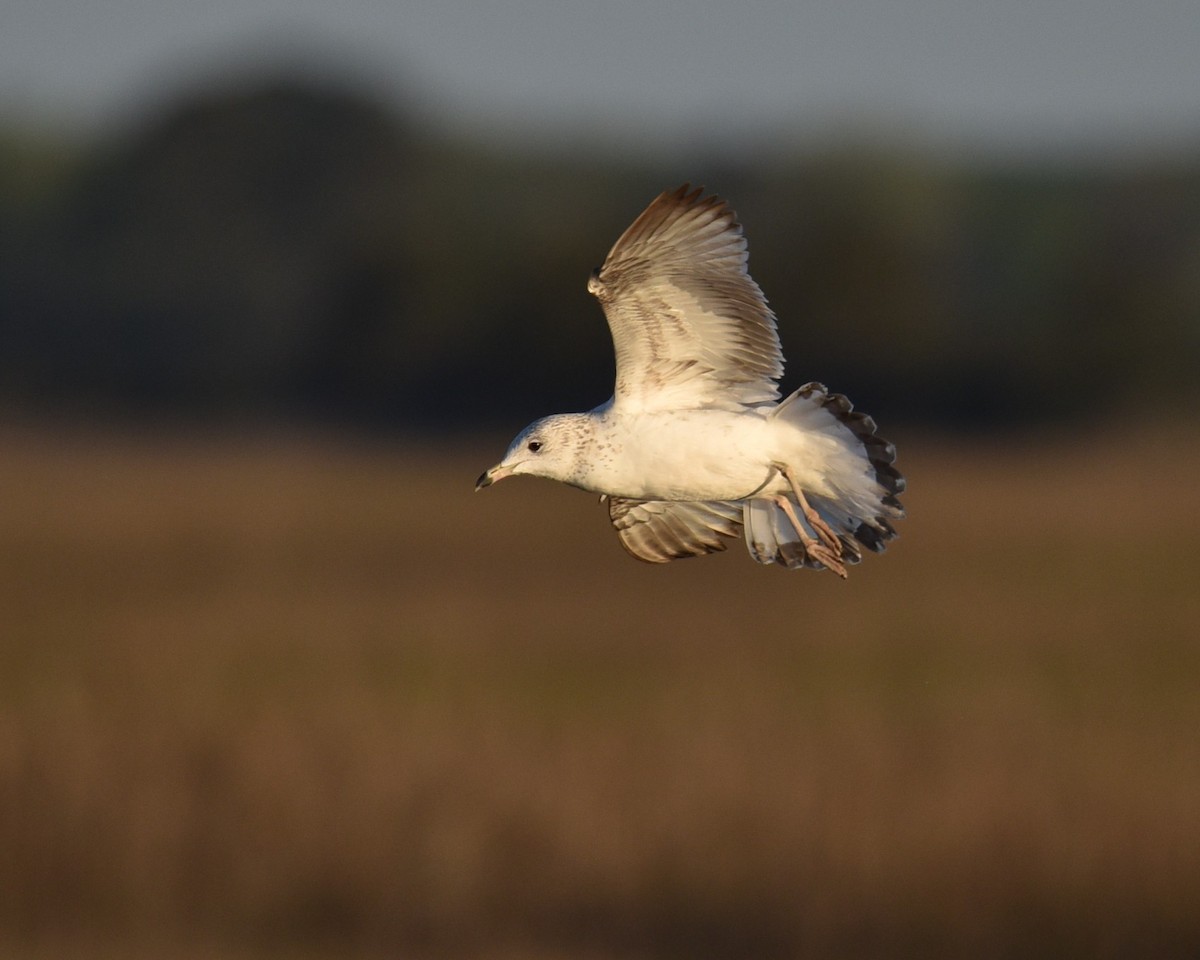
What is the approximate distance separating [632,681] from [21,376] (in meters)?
36.8

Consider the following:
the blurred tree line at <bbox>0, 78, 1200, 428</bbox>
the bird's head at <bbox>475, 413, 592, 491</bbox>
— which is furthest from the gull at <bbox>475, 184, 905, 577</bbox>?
the blurred tree line at <bbox>0, 78, 1200, 428</bbox>

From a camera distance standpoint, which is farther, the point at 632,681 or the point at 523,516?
the point at 523,516

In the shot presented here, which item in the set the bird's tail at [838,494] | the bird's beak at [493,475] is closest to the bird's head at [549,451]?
the bird's beak at [493,475]

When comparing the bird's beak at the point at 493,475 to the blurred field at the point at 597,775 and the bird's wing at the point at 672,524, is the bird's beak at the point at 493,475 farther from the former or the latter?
the blurred field at the point at 597,775

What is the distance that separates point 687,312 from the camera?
18.1ft

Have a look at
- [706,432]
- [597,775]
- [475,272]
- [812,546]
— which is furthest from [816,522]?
[475,272]

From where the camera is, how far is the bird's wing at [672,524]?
557cm

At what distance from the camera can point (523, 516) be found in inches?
1389

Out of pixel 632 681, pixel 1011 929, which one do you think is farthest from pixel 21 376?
pixel 1011 929

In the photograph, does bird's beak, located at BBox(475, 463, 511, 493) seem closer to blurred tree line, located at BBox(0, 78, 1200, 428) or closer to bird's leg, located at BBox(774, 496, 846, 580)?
bird's leg, located at BBox(774, 496, 846, 580)

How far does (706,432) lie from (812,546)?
45 cm

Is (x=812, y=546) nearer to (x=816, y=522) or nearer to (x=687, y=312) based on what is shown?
(x=816, y=522)

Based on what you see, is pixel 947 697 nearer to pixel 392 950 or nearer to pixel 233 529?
pixel 392 950

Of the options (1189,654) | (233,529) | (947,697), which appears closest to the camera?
(947,697)
